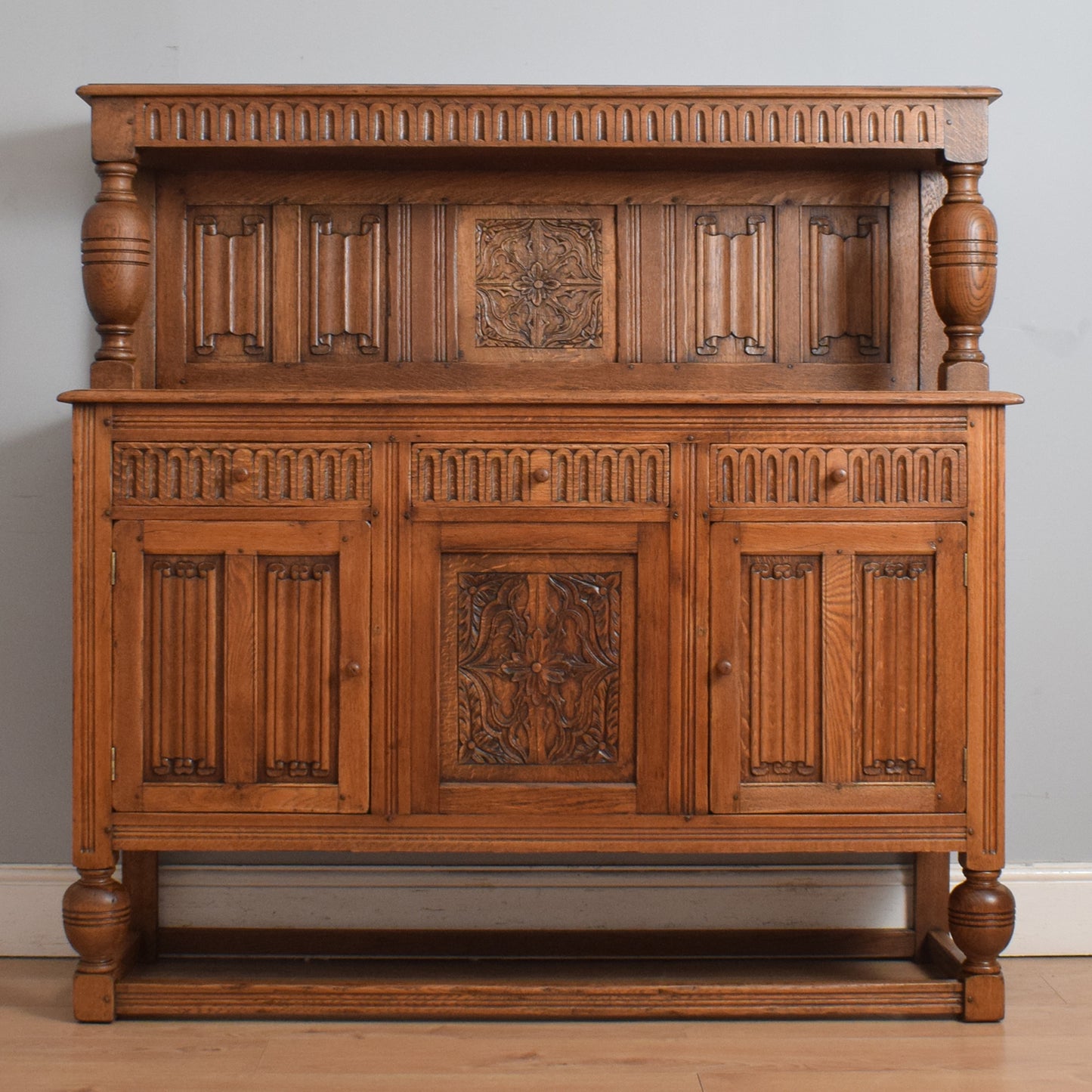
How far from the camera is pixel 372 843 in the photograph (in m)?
2.01

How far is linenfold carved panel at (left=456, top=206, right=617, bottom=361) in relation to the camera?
2.38 m

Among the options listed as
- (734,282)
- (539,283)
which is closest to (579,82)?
(539,283)

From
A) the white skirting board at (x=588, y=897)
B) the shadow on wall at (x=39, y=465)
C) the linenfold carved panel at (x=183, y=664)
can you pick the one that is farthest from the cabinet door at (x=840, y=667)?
the shadow on wall at (x=39, y=465)

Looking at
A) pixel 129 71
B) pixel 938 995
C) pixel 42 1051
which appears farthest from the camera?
pixel 129 71

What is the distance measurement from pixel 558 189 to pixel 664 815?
1291mm

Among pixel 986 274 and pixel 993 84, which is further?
pixel 993 84

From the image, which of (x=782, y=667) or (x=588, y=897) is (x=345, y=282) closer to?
(x=782, y=667)

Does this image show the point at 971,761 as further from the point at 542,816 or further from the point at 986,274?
the point at 986,274

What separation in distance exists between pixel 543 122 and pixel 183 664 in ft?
3.96

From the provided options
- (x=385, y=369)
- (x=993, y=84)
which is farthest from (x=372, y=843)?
(x=993, y=84)

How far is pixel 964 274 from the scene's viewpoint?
2.11 meters

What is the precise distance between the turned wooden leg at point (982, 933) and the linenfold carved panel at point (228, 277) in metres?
1.77

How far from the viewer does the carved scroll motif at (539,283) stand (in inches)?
93.8

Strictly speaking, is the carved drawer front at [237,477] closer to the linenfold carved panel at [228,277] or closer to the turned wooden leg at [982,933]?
the linenfold carved panel at [228,277]
